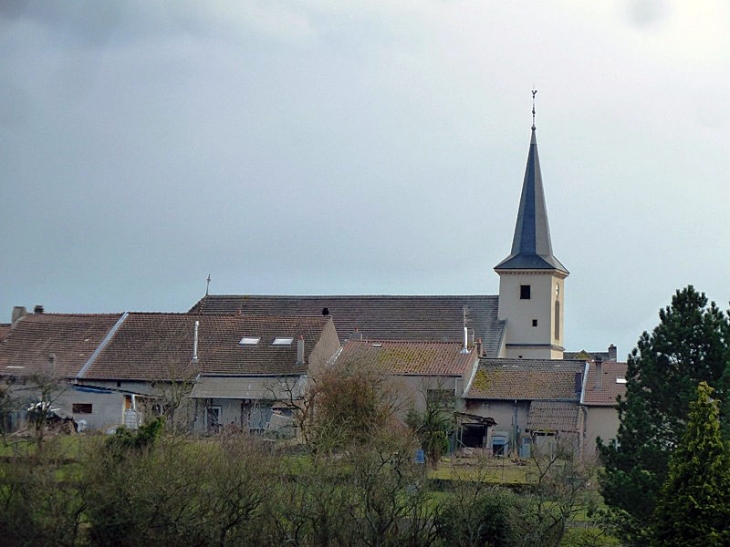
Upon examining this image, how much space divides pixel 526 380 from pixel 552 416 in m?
2.81

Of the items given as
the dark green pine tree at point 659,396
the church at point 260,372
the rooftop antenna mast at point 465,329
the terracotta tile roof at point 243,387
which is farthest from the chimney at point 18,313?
the dark green pine tree at point 659,396

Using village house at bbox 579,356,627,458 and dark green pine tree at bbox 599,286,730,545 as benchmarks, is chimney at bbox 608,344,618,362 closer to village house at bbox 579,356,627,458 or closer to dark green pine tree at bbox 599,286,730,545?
village house at bbox 579,356,627,458

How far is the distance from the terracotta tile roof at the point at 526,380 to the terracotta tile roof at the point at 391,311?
1096cm

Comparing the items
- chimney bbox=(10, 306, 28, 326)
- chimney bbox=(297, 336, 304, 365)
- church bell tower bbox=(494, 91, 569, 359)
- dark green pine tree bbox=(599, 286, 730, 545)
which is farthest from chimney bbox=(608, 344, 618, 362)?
dark green pine tree bbox=(599, 286, 730, 545)

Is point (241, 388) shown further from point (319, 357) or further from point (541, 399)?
point (541, 399)

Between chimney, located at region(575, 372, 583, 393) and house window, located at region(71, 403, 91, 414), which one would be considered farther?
chimney, located at region(575, 372, 583, 393)

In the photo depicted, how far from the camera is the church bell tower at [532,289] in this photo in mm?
66500

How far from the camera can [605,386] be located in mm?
48844

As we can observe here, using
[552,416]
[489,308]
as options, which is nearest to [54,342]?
[552,416]

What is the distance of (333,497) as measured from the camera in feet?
92.5

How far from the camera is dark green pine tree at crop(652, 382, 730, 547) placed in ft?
75.2

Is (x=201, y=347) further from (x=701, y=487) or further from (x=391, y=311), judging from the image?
(x=701, y=487)

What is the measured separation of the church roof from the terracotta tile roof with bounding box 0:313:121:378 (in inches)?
943

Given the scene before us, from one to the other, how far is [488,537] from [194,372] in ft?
69.8
